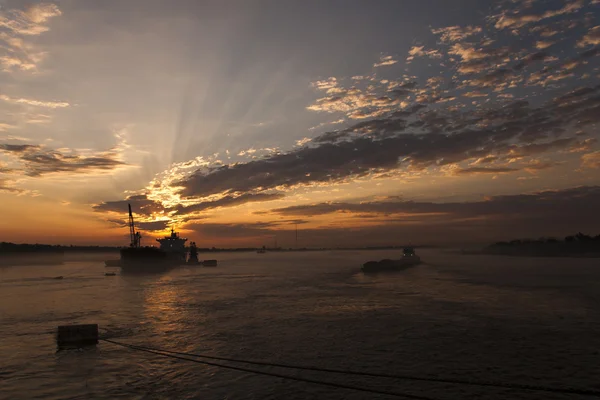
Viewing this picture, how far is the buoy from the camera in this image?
69.8 ft

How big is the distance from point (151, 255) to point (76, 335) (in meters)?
118

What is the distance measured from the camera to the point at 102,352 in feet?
66.9

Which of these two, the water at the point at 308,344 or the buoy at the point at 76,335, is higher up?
the buoy at the point at 76,335

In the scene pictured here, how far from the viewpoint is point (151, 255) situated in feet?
435

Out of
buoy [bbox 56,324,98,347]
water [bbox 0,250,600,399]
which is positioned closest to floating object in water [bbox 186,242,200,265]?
water [bbox 0,250,600,399]

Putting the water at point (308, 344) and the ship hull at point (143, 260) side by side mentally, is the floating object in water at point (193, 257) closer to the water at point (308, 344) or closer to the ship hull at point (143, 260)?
the ship hull at point (143, 260)

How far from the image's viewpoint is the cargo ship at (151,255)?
419ft

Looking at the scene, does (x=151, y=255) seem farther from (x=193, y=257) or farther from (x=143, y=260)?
(x=193, y=257)

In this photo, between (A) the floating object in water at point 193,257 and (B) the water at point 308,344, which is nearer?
(B) the water at point 308,344

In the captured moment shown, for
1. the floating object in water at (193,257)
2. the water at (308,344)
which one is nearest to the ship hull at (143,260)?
the floating object in water at (193,257)

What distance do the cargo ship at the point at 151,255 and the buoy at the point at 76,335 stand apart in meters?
109

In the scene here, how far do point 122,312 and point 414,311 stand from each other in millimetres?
26506

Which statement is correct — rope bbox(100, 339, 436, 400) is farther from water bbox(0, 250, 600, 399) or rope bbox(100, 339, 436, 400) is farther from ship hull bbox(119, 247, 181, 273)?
ship hull bbox(119, 247, 181, 273)

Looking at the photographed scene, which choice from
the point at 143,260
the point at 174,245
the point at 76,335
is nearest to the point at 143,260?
the point at 143,260
